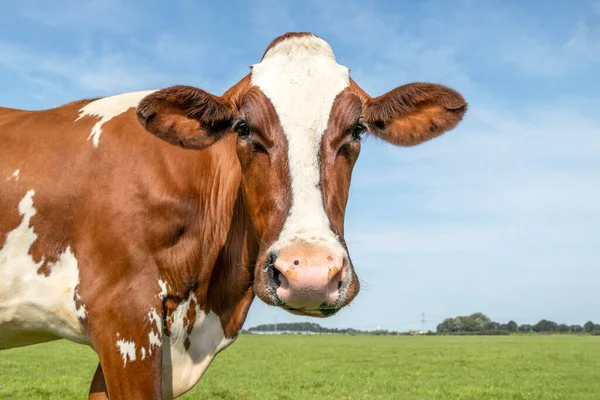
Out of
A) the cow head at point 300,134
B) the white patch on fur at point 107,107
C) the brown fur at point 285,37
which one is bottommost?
the cow head at point 300,134

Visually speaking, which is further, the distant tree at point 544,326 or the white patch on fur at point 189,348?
the distant tree at point 544,326

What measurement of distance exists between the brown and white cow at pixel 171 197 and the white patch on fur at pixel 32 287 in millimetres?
12

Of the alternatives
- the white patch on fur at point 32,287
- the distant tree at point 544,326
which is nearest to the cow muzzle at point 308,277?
the white patch on fur at point 32,287

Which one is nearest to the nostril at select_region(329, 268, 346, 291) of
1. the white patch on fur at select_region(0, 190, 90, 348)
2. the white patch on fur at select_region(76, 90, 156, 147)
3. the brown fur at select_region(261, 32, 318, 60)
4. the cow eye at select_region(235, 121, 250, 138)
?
the cow eye at select_region(235, 121, 250, 138)

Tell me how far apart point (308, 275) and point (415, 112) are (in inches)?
93.5

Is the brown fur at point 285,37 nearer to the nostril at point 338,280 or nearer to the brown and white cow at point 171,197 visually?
the brown and white cow at point 171,197

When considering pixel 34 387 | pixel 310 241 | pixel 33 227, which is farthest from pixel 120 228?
pixel 34 387

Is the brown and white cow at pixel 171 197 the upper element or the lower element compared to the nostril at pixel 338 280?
upper

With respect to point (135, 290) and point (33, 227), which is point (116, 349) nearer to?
point (135, 290)

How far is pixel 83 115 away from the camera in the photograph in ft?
20.1

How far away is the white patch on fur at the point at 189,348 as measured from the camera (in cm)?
548

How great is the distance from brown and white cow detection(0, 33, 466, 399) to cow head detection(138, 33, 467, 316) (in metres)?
0.01

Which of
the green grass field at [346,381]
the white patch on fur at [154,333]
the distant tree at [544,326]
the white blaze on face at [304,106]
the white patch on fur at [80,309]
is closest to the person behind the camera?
the white blaze on face at [304,106]

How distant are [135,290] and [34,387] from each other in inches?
496
